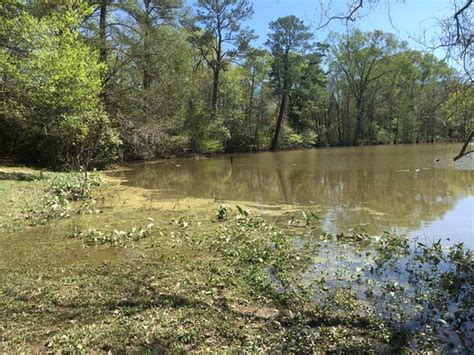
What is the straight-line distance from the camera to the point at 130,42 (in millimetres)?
21891

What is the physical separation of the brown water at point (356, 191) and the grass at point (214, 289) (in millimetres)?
1697

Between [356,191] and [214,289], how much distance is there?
9.51 m

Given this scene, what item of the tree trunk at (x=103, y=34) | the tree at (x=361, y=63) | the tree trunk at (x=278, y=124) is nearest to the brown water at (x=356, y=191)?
the tree trunk at (x=103, y=34)

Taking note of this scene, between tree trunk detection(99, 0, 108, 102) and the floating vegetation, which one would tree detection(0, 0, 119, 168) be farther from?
the floating vegetation

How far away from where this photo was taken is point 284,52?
4203cm

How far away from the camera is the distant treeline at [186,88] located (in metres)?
12.6

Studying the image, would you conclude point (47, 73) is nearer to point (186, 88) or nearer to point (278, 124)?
point (186, 88)

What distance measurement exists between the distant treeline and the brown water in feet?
6.63

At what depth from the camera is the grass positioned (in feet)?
12.1

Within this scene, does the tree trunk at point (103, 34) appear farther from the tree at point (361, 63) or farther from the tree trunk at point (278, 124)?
the tree at point (361, 63)

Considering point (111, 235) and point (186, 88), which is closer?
point (111, 235)

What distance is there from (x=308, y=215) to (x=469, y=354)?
543 centimetres

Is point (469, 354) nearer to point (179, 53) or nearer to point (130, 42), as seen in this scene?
point (130, 42)

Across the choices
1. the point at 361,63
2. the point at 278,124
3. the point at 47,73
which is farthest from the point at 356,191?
the point at 361,63
